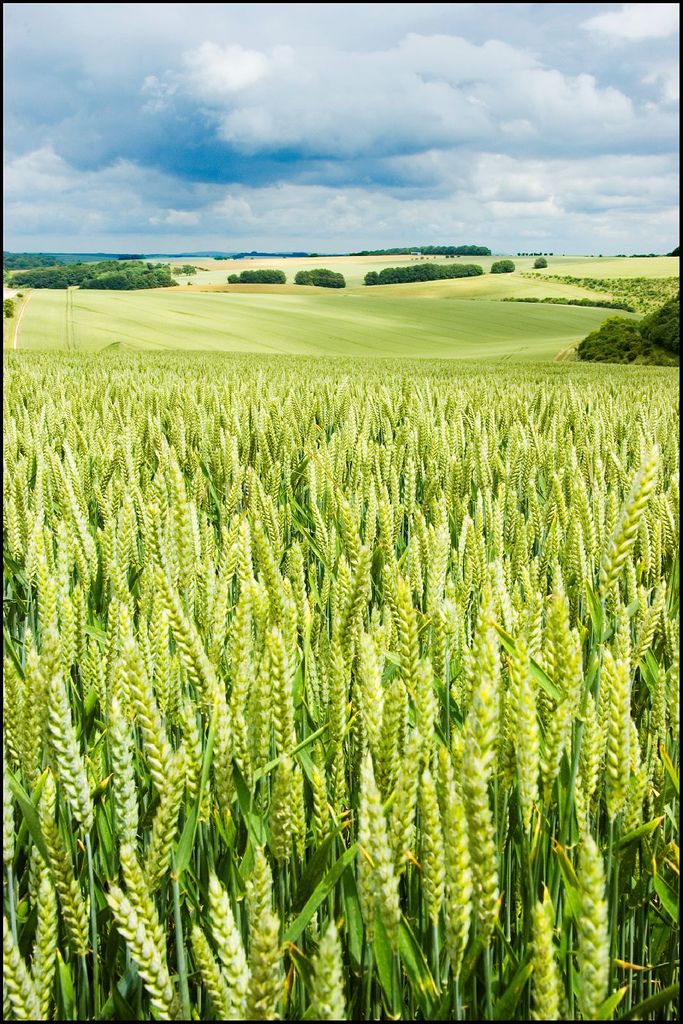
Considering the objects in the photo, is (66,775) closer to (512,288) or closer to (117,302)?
(117,302)

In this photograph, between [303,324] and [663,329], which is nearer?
[663,329]

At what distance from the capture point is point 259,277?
64688 mm

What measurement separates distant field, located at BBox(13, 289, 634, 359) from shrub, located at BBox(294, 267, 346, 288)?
390 inches

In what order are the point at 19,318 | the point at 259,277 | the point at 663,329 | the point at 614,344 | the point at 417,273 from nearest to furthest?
the point at 663,329
the point at 614,344
the point at 19,318
the point at 259,277
the point at 417,273

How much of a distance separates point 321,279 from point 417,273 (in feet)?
30.4

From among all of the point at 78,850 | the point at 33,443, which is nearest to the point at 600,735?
the point at 78,850

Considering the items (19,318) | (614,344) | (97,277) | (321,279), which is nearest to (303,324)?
(19,318)

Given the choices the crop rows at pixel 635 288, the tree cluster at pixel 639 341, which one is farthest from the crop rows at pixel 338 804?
the crop rows at pixel 635 288

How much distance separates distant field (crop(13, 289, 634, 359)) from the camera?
105 ft

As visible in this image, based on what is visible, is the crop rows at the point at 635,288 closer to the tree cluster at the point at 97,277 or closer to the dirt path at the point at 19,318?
the tree cluster at the point at 97,277

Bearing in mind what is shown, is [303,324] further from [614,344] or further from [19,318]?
[614,344]

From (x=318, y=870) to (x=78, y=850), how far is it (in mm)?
412

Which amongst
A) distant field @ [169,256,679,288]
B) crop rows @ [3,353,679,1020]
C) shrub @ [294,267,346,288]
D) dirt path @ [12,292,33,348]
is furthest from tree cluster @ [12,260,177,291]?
crop rows @ [3,353,679,1020]

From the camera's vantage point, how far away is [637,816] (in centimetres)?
89
